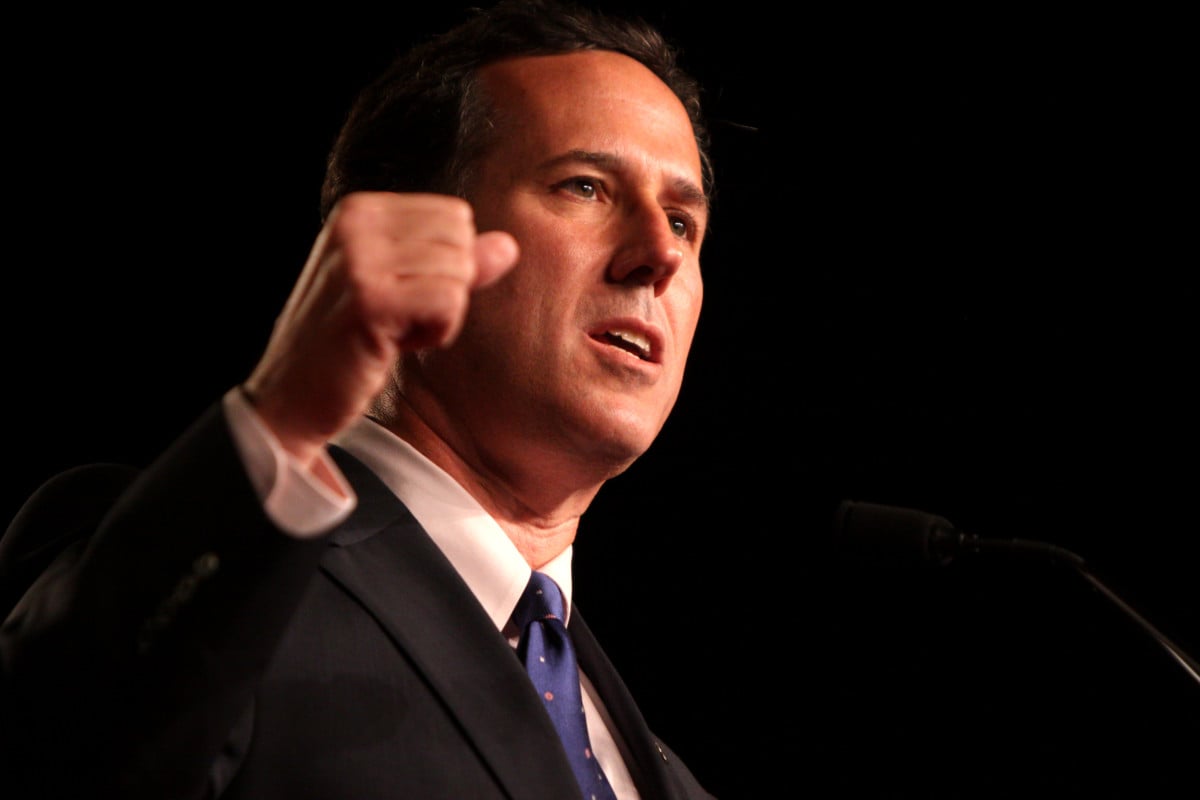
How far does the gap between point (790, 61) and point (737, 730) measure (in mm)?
1738

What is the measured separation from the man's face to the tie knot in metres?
0.19

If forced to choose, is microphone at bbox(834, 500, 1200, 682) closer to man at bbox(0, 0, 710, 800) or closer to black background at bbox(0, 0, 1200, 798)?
man at bbox(0, 0, 710, 800)

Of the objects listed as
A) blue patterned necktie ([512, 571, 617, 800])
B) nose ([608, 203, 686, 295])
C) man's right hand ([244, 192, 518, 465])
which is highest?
nose ([608, 203, 686, 295])

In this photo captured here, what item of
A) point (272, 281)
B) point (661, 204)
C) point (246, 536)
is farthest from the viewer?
point (272, 281)

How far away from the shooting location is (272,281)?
2.52 m

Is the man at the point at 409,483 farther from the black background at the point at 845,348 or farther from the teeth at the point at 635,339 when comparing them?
the black background at the point at 845,348

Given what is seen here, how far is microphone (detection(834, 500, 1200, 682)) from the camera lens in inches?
53.8

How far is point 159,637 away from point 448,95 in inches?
51.2

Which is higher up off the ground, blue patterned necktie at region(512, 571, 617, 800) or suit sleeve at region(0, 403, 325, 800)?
suit sleeve at region(0, 403, 325, 800)

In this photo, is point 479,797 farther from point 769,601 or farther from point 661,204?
point 769,601

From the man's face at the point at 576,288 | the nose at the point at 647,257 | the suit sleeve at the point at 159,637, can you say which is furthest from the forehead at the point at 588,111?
the suit sleeve at the point at 159,637

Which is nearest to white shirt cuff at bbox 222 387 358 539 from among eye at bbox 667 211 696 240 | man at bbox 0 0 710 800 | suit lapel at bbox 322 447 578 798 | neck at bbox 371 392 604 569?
man at bbox 0 0 710 800

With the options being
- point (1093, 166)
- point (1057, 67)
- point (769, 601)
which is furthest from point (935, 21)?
point (769, 601)

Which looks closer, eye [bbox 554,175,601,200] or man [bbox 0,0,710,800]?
man [bbox 0,0,710,800]
